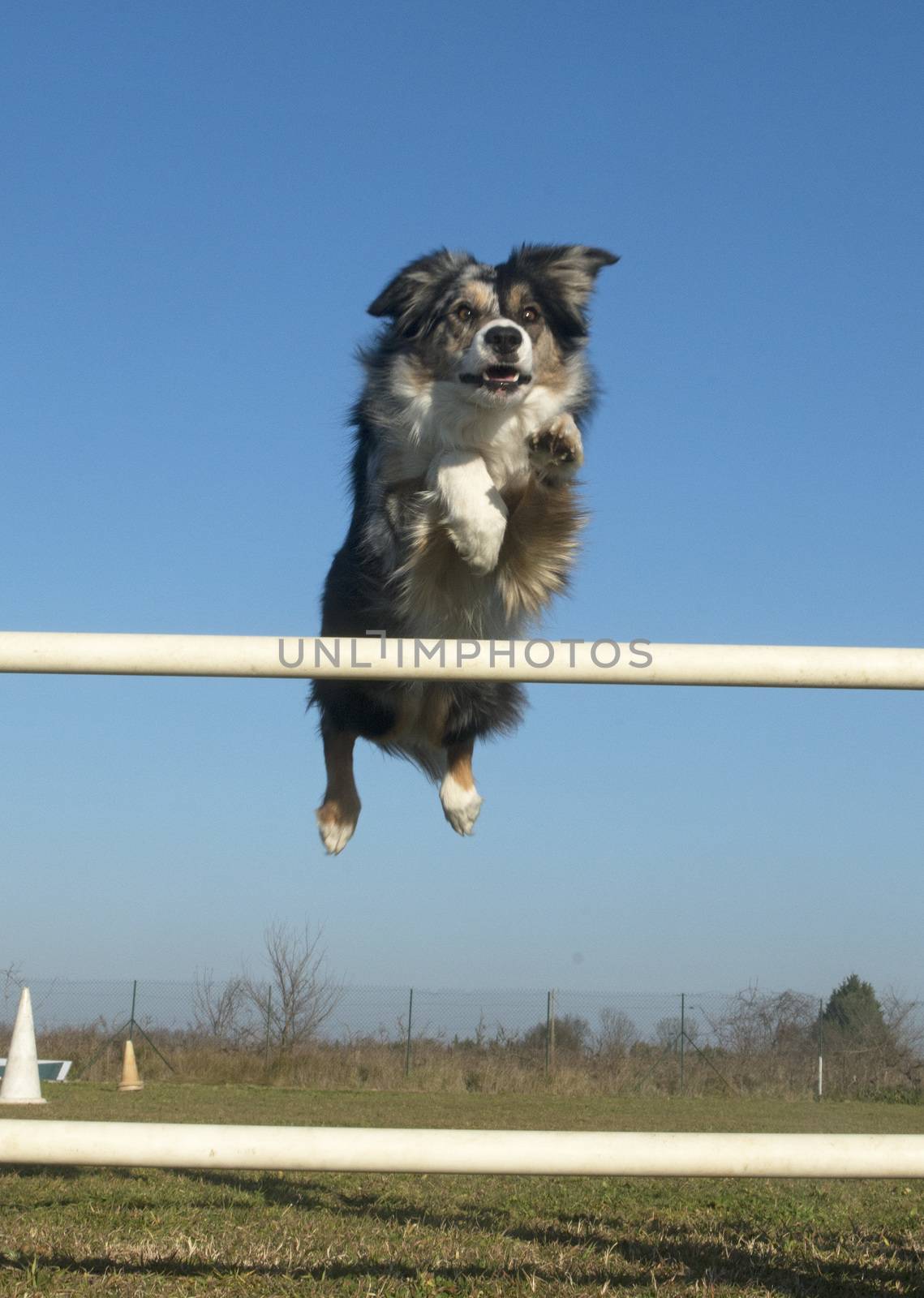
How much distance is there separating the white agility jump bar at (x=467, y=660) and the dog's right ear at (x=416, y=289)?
8.88 ft

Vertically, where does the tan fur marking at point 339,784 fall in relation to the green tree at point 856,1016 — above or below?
above

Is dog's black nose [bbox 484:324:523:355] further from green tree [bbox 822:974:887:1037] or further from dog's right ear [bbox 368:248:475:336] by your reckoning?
green tree [bbox 822:974:887:1037]

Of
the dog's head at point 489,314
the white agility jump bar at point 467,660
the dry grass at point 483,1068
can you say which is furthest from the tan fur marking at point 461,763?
the dry grass at point 483,1068

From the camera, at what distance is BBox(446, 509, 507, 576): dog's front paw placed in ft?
13.0

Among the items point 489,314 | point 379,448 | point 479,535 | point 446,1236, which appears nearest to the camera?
point 446,1236

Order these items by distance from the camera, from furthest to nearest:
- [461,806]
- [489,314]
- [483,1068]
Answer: [483,1068]
[489,314]
[461,806]

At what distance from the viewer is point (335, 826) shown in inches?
174

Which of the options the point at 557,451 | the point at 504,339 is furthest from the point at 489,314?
the point at 557,451

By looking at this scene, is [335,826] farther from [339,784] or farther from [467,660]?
[467,660]

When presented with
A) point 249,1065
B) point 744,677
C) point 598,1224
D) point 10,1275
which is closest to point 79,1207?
point 10,1275

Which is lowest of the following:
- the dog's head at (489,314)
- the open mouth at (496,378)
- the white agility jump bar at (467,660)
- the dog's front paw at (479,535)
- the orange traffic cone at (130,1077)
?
the orange traffic cone at (130,1077)

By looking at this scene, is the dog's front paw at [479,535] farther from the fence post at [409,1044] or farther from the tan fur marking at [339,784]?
the fence post at [409,1044]

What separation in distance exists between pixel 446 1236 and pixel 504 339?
287cm

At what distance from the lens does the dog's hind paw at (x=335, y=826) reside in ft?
14.5
